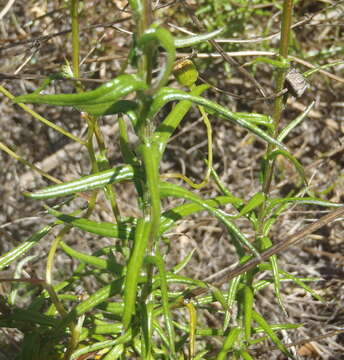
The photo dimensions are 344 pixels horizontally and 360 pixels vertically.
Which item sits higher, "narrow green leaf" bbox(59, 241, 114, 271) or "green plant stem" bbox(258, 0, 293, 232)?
"green plant stem" bbox(258, 0, 293, 232)

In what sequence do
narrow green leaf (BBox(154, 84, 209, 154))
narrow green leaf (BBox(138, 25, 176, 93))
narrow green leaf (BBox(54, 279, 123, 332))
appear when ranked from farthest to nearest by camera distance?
narrow green leaf (BBox(54, 279, 123, 332)) < narrow green leaf (BBox(154, 84, 209, 154)) < narrow green leaf (BBox(138, 25, 176, 93))

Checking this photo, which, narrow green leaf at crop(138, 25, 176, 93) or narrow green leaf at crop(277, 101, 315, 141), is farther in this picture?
narrow green leaf at crop(277, 101, 315, 141)

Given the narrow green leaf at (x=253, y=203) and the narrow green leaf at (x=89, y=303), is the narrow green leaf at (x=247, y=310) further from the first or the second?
the narrow green leaf at (x=89, y=303)

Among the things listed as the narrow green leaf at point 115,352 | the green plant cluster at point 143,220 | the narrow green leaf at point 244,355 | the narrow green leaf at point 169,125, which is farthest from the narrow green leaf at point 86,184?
the narrow green leaf at point 244,355

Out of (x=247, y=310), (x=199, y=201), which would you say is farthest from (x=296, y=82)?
(x=247, y=310)

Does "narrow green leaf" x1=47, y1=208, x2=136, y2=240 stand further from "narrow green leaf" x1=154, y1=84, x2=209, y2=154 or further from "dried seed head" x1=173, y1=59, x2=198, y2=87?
"dried seed head" x1=173, y1=59, x2=198, y2=87

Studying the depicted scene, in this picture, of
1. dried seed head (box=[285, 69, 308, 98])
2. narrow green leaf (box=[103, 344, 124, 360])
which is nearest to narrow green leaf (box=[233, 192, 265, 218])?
dried seed head (box=[285, 69, 308, 98])

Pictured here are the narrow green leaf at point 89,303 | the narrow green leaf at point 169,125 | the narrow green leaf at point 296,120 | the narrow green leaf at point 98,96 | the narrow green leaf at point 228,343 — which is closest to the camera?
the narrow green leaf at point 98,96

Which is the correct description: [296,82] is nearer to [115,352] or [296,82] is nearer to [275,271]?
[275,271]

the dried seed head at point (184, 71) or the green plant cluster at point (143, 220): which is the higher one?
the dried seed head at point (184, 71)

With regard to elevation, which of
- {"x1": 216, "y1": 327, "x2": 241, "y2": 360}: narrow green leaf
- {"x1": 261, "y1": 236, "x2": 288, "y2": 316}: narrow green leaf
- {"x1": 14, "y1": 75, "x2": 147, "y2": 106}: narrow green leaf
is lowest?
{"x1": 216, "y1": 327, "x2": 241, "y2": 360}: narrow green leaf
